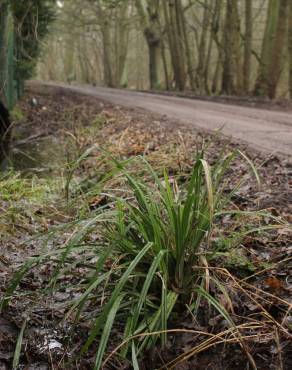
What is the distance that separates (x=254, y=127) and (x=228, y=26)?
10937mm

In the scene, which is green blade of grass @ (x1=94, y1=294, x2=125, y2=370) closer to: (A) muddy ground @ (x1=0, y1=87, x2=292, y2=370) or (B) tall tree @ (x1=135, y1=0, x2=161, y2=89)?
(A) muddy ground @ (x1=0, y1=87, x2=292, y2=370)

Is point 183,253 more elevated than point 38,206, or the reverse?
point 183,253

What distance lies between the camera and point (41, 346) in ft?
10.8

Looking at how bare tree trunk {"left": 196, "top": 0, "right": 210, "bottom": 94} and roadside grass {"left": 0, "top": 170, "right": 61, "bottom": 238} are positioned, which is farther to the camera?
bare tree trunk {"left": 196, "top": 0, "right": 210, "bottom": 94}

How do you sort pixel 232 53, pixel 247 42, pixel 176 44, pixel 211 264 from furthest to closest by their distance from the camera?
pixel 176 44 < pixel 232 53 < pixel 247 42 < pixel 211 264

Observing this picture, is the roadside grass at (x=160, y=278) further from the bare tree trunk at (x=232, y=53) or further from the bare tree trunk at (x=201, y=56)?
the bare tree trunk at (x=201, y=56)

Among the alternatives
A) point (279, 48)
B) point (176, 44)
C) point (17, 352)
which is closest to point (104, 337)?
point (17, 352)

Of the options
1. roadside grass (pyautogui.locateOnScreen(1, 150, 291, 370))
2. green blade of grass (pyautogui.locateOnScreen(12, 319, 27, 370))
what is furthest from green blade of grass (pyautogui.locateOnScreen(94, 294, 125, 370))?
green blade of grass (pyautogui.locateOnScreen(12, 319, 27, 370))

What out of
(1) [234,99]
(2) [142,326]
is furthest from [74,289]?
(1) [234,99]

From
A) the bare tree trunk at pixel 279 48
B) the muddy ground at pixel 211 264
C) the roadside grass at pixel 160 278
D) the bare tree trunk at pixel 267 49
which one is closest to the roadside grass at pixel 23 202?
the muddy ground at pixel 211 264

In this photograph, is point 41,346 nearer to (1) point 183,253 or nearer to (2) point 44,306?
(2) point 44,306

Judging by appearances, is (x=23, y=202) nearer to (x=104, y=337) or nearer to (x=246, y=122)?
(x=104, y=337)

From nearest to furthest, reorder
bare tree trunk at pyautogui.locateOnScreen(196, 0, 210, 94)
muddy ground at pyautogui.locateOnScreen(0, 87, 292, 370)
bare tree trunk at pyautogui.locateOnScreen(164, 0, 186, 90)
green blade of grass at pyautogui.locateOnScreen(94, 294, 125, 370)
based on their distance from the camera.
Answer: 1. green blade of grass at pyautogui.locateOnScreen(94, 294, 125, 370)
2. muddy ground at pyautogui.locateOnScreen(0, 87, 292, 370)
3. bare tree trunk at pyautogui.locateOnScreen(196, 0, 210, 94)
4. bare tree trunk at pyautogui.locateOnScreen(164, 0, 186, 90)

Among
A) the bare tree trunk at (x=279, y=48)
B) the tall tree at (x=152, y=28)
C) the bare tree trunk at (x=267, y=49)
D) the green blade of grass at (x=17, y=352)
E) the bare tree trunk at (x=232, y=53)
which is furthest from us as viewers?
the tall tree at (x=152, y=28)
